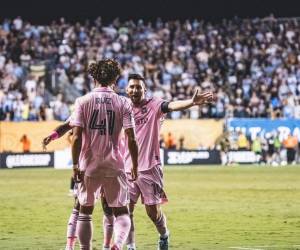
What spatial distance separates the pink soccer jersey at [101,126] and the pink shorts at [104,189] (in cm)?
7

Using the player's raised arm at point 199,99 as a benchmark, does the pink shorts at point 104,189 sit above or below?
below

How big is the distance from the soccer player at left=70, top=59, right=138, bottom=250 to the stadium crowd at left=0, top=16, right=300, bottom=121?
1269 inches

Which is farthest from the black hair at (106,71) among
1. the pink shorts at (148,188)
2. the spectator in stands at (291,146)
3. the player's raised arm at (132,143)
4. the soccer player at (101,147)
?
the spectator in stands at (291,146)

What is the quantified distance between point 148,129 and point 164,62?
3676 cm

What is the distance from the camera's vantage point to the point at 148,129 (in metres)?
12.6

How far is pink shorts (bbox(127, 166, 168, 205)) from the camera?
12.6 metres

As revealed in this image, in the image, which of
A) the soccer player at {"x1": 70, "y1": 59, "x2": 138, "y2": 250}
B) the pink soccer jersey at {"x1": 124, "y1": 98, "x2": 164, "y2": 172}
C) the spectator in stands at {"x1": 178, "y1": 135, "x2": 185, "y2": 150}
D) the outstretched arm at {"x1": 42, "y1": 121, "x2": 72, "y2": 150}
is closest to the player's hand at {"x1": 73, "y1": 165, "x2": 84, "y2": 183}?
the soccer player at {"x1": 70, "y1": 59, "x2": 138, "y2": 250}

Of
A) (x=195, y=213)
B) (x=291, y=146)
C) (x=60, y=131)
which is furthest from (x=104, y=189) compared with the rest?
(x=291, y=146)

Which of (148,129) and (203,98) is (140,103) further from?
(203,98)

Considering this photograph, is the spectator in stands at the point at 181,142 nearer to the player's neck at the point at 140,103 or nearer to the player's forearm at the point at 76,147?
the player's neck at the point at 140,103

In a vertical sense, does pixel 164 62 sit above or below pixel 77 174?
above

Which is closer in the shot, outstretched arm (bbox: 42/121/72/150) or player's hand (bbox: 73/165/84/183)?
player's hand (bbox: 73/165/84/183)

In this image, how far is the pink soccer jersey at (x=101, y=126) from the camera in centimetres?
1044

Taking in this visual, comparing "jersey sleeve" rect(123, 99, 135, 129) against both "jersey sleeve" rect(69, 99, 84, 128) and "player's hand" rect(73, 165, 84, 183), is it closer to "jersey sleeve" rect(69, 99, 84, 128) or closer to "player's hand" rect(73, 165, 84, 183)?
"jersey sleeve" rect(69, 99, 84, 128)
